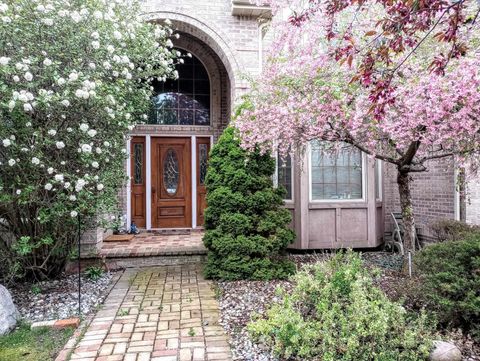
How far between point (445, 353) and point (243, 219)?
9.19ft

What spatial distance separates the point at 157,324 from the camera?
139 inches

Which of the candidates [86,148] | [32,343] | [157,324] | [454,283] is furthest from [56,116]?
[454,283]

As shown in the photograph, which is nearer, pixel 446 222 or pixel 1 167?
pixel 1 167

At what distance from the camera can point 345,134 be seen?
4402 mm

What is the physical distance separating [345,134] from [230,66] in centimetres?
306

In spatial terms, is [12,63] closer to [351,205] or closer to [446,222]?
[351,205]

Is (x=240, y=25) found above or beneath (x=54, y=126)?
above

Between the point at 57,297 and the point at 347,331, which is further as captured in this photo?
the point at 57,297

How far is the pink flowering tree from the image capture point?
3303 mm

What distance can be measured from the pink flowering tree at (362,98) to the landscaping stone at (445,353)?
1906 millimetres

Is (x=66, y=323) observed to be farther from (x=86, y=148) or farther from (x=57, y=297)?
(x=86, y=148)

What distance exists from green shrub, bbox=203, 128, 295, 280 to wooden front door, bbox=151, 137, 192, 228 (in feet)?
10.1

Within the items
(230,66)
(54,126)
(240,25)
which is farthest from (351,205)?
(54,126)

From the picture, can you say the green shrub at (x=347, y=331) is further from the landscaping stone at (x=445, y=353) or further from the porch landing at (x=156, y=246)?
the porch landing at (x=156, y=246)
